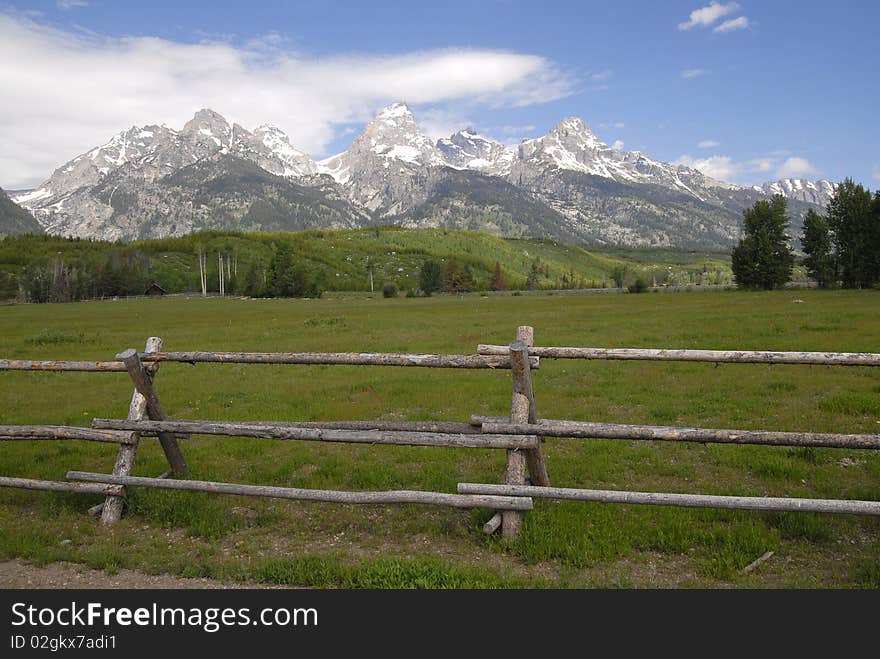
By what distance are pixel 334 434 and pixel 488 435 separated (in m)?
1.86

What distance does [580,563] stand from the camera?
5859 millimetres

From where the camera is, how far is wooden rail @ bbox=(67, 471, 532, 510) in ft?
20.5

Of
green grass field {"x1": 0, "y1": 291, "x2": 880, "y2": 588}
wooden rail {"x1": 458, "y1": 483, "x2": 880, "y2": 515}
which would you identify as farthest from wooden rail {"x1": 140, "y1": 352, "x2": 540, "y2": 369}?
green grass field {"x1": 0, "y1": 291, "x2": 880, "y2": 588}

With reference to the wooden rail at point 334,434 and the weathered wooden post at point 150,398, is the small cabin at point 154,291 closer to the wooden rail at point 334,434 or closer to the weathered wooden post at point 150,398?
the weathered wooden post at point 150,398

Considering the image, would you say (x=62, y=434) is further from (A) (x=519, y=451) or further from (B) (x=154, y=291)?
(B) (x=154, y=291)

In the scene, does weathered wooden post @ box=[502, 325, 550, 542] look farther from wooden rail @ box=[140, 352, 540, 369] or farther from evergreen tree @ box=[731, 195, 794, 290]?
evergreen tree @ box=[731, 195, 794, 290]

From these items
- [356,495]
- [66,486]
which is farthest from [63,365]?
[356,495]

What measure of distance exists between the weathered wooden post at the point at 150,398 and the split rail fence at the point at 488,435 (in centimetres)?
1

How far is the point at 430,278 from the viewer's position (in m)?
131

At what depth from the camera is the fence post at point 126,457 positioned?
726 centimetres
